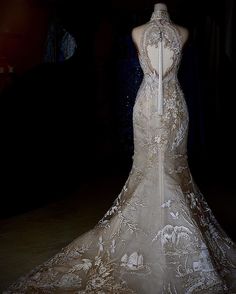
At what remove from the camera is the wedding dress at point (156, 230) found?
7.95 feet

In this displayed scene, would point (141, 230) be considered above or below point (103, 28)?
below

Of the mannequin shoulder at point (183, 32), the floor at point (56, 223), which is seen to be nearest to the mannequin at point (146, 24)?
the mannequin shoulder at point (183, 32)

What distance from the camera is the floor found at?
10.5 feet

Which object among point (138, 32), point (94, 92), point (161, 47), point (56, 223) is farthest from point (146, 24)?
point (94, 92)

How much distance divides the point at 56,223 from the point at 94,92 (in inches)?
131

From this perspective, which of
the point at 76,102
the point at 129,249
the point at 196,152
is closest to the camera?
the point at 129,249

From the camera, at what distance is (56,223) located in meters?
4.14

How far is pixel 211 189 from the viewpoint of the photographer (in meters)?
5.56

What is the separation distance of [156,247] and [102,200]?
2.56 metres

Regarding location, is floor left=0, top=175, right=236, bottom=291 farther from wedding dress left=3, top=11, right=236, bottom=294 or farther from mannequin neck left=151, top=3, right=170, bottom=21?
mannequin neck left=151, top=3, right=170, bottom=21

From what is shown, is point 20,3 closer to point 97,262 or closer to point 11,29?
point 11,29

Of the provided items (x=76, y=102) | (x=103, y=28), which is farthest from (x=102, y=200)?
(x=103, y=28)

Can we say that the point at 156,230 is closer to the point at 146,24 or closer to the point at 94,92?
the point at 146,24

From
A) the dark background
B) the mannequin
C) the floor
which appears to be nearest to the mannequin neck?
the mannequin
